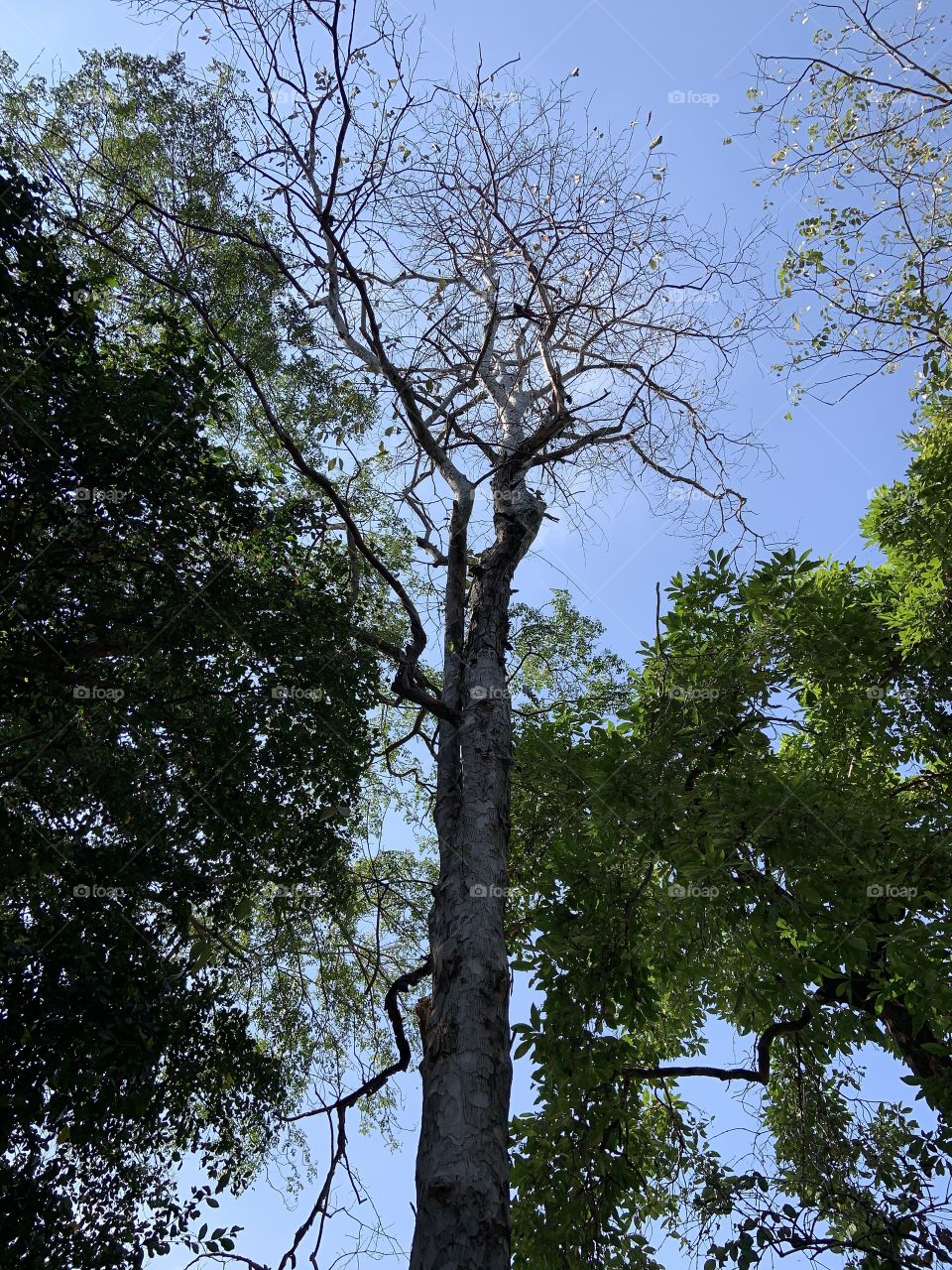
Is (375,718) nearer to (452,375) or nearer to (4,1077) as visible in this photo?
(452,375)

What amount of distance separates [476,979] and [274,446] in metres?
5.62

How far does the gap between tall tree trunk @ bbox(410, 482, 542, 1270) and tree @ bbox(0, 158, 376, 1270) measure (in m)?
0.78

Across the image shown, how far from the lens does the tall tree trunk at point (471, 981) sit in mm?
3811

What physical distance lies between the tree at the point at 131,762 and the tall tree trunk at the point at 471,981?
0.78 metres

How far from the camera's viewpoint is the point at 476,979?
4793 mm

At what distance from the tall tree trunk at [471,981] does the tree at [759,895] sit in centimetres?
68

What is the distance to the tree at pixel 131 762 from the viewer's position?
4.16 meters

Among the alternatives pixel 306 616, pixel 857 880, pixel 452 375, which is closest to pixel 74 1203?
pixel 306 616

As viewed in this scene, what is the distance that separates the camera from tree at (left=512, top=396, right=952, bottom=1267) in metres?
5.09

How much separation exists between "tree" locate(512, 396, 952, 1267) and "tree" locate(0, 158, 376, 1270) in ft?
6.06

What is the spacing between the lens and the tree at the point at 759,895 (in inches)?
200

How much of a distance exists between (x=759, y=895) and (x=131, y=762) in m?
3.82

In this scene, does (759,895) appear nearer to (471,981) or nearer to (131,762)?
(471,981)

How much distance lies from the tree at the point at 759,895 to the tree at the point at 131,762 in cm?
185
